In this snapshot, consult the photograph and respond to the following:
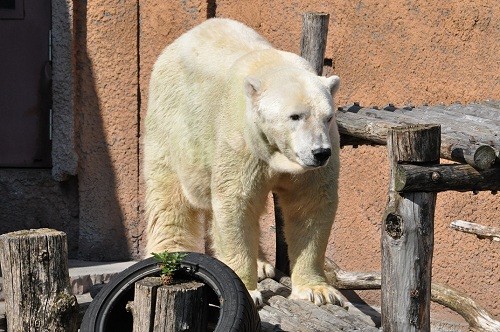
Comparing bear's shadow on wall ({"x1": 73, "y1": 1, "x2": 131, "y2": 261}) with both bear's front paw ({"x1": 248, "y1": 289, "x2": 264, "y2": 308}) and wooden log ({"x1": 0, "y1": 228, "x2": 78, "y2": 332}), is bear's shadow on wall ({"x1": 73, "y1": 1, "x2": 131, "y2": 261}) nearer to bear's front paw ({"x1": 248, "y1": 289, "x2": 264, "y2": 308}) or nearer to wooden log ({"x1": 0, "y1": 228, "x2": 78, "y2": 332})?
bear's front paw ({"x1": 248, "y1": 289, "x2": 264, "y2": 308})

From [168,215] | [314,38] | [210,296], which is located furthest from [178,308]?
[314,38]

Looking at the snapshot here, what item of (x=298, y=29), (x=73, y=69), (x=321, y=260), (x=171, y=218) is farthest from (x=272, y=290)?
(x=73, y=69)

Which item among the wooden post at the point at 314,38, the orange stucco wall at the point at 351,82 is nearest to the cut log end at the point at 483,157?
the wooden post at the point at 314,38

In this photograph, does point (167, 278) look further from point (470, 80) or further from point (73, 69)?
point (73, 69)

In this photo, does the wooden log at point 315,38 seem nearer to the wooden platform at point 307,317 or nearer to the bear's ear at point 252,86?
the bear's ear at point 252,86

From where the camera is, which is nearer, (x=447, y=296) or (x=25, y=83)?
(x=447, y=296)

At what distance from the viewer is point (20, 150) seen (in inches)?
316

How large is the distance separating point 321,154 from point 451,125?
68 centimetres

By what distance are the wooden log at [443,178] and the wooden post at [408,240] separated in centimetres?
4

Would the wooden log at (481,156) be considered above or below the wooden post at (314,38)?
below

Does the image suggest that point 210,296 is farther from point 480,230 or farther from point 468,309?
point 480,230

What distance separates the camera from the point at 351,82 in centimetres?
702

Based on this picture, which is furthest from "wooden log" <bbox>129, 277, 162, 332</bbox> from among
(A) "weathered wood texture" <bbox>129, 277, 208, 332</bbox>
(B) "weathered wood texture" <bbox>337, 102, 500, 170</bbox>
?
(B) "weathered wood texture" <bbox>337, 102, 500, 170</bbox>

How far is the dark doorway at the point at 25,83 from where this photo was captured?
788 cm
